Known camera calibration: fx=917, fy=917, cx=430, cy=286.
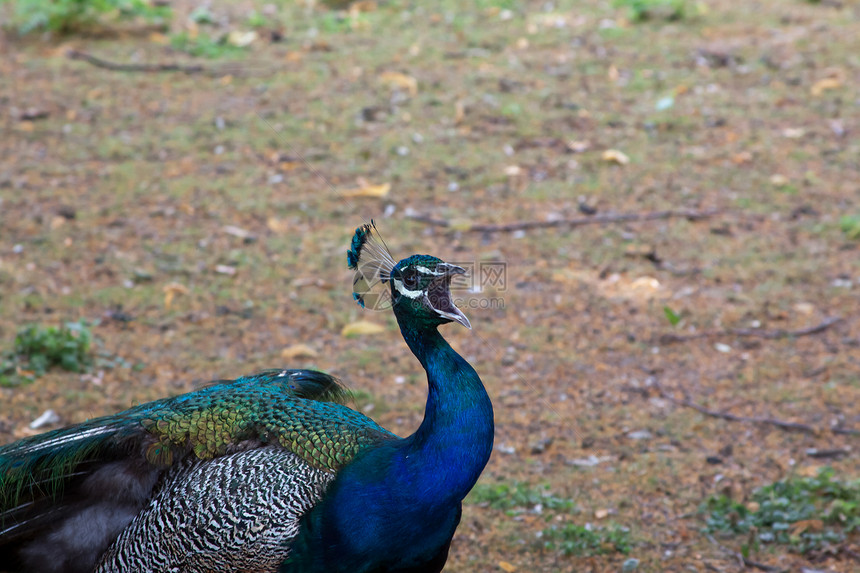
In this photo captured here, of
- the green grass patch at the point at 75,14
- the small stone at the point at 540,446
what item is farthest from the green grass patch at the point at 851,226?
the green grass patch at the point at 75,14

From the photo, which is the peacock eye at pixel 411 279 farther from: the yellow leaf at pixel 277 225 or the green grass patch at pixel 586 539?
the yellow leaf at pixel 277 225

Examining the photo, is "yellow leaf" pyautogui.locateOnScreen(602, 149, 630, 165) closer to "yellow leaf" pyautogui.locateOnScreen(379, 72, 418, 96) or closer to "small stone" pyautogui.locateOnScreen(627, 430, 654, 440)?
"yellow leaf" pyautogui.locateOnScreen(379, 72, 418, 96)

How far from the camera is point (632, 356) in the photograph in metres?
4.84

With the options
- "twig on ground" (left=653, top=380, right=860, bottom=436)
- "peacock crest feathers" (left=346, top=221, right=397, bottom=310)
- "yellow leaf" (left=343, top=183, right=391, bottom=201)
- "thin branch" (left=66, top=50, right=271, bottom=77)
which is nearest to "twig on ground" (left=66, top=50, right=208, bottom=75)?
"thin branch" (left=66, top=50, right=271, bottom=77)

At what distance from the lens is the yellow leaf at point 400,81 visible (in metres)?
7.86

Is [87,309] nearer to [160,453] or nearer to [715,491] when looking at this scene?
[160,453]

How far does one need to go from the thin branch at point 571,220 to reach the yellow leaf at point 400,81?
210cm

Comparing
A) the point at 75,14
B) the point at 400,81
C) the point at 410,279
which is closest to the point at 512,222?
the point at 400,81

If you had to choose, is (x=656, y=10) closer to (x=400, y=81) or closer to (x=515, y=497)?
(x=400, y=81)

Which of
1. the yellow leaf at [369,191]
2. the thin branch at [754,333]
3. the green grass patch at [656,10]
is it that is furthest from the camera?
the green grass patch at [656,10]

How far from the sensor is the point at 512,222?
6125mm

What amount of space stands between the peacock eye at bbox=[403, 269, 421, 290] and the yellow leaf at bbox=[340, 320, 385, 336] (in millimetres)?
2403

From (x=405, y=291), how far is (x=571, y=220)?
3.64 m

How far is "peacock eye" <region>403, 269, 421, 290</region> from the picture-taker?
2.63 m
